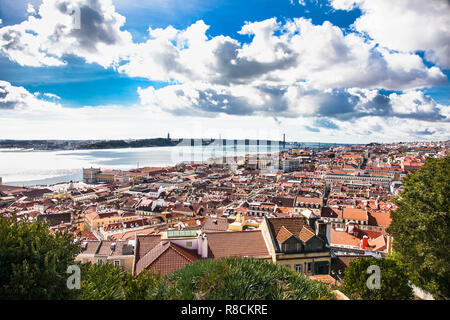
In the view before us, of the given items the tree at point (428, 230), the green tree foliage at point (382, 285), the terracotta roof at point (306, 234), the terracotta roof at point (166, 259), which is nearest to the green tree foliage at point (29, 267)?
the terracotta roof at point (166, 259)

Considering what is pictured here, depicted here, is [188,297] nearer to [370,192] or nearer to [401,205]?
[401,205]

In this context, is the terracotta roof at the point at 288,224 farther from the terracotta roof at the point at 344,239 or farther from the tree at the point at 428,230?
the terracotta roof at the point at 344,239

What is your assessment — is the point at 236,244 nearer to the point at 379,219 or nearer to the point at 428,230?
the point at 428,230

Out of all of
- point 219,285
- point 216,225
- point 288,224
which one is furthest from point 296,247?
point 216,225

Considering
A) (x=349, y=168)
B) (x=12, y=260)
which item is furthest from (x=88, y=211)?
(x=349, y=168)

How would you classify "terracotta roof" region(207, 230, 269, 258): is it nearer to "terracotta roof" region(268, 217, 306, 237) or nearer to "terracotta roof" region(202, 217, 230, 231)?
"terracotta roof" region(268, 217, 306, 237)
